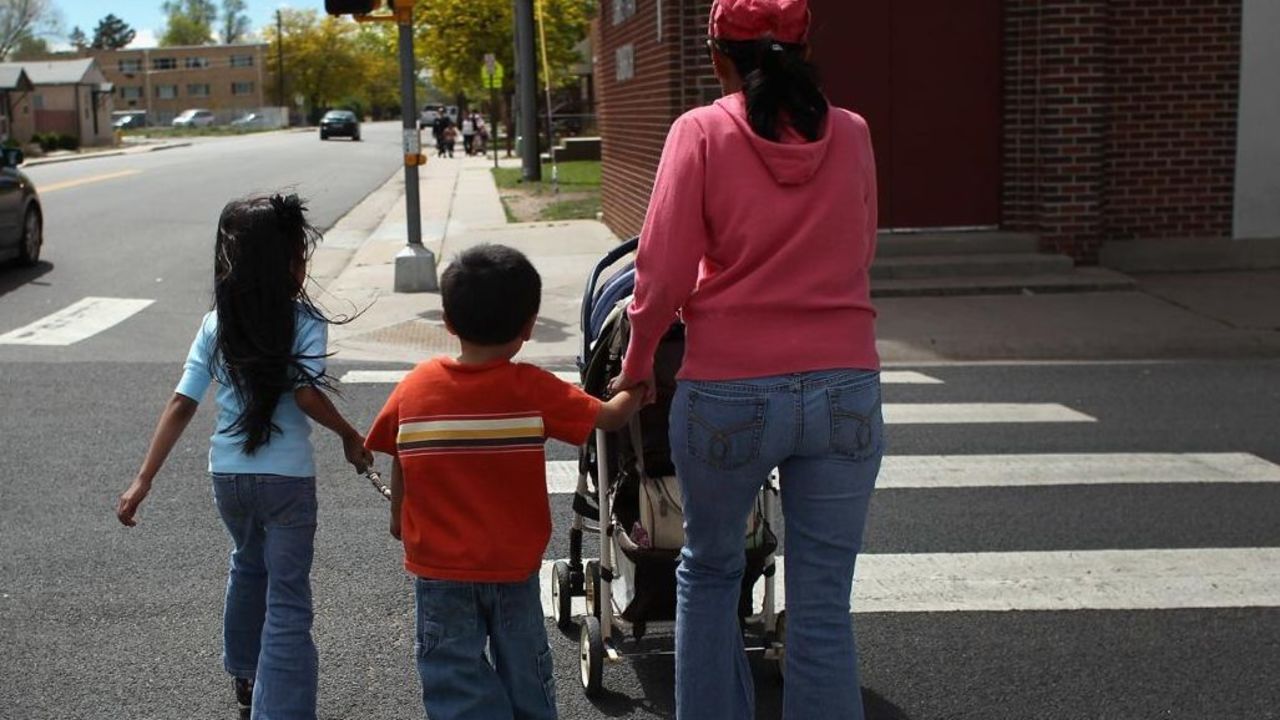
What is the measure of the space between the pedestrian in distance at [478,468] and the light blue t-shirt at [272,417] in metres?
0.46

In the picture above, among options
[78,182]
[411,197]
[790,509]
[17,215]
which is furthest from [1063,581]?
Result: [78,182]

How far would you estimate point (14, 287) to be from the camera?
47.8ft

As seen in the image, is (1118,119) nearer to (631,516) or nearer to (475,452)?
(631,516)

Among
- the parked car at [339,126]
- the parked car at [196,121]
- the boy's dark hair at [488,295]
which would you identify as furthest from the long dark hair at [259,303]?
the parked car at [196,121]

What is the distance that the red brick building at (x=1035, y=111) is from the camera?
1388 cm

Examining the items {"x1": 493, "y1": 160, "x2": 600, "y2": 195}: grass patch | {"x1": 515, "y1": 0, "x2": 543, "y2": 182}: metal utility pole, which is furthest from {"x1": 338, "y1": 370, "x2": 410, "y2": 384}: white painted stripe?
{"x1": 515, "y1": 0, "x2": 543, "y2": 182}: metal utility pole

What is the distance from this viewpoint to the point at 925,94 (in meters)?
14.2

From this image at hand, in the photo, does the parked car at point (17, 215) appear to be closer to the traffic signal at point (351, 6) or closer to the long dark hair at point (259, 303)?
the traffic signal at point (351, 6)

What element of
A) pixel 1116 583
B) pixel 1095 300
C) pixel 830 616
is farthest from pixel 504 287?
pixel 1095 300

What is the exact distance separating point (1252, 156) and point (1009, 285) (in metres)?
3.16

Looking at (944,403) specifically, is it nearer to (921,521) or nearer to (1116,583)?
(921,521)

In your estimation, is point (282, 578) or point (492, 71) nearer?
point (282, 578)

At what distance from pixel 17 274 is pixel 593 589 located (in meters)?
12.6

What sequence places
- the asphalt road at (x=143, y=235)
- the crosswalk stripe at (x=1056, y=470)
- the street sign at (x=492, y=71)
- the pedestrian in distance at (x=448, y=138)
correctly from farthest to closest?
the pedestrian in distance at (x=448, y=138) < the street sign at (x=492, y=71) < the asphalt road at (x=143, y=235) < the crosswalk stripe at (x=1056, y=470)
